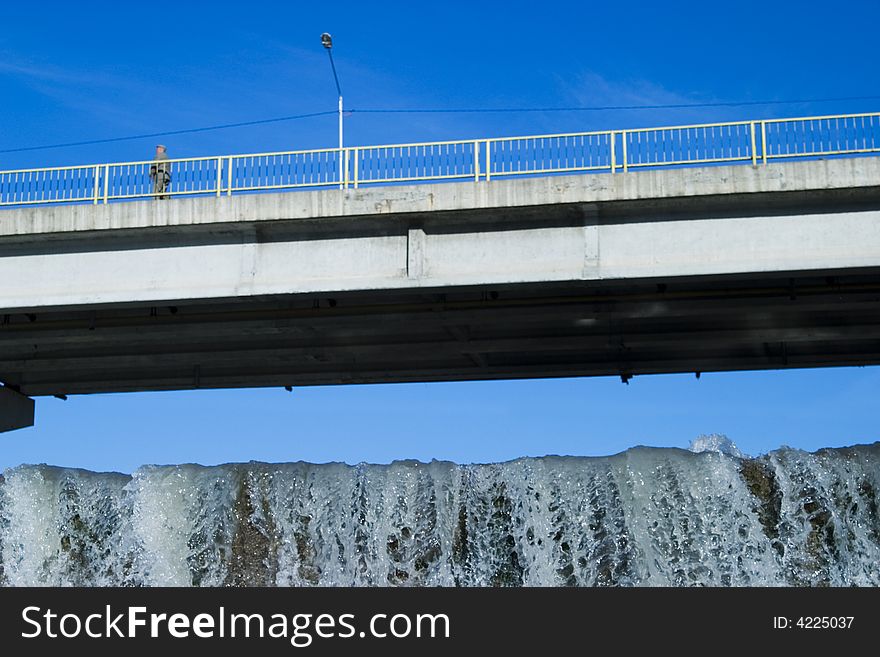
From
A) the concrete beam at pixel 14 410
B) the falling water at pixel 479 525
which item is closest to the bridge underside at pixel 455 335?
the concrete beam at pixel 14 410

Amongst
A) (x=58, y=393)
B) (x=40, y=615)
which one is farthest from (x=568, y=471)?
(x=58, y=393)

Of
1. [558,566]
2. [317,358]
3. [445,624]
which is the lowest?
[445,624]

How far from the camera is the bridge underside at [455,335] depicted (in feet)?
75.8

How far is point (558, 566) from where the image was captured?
21.3 metres

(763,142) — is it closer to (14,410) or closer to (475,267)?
(475,267)

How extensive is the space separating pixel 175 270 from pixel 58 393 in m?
9.38

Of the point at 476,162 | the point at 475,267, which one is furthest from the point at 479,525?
the point at 476,162

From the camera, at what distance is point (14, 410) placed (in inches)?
1193

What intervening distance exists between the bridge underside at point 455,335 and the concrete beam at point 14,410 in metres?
0.21

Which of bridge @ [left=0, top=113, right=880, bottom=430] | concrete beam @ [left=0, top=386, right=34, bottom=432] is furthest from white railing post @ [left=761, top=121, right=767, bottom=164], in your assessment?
concrete beam @ [left=0, top=386, right=34, bottom=432]

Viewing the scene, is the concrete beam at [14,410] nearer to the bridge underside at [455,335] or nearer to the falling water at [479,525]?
the bridge underside at [455,335]

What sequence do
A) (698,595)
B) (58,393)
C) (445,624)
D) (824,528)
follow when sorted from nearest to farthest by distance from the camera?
(445,624)
(698,595)
(824,528)
(58,393)

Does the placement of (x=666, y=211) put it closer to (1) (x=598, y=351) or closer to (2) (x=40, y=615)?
(1) (x=598, y=351)

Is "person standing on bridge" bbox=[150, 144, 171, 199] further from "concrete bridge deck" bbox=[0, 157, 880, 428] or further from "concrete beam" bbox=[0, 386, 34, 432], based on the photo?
"concrete beam" bbox=[0, 386, 34, 432]
